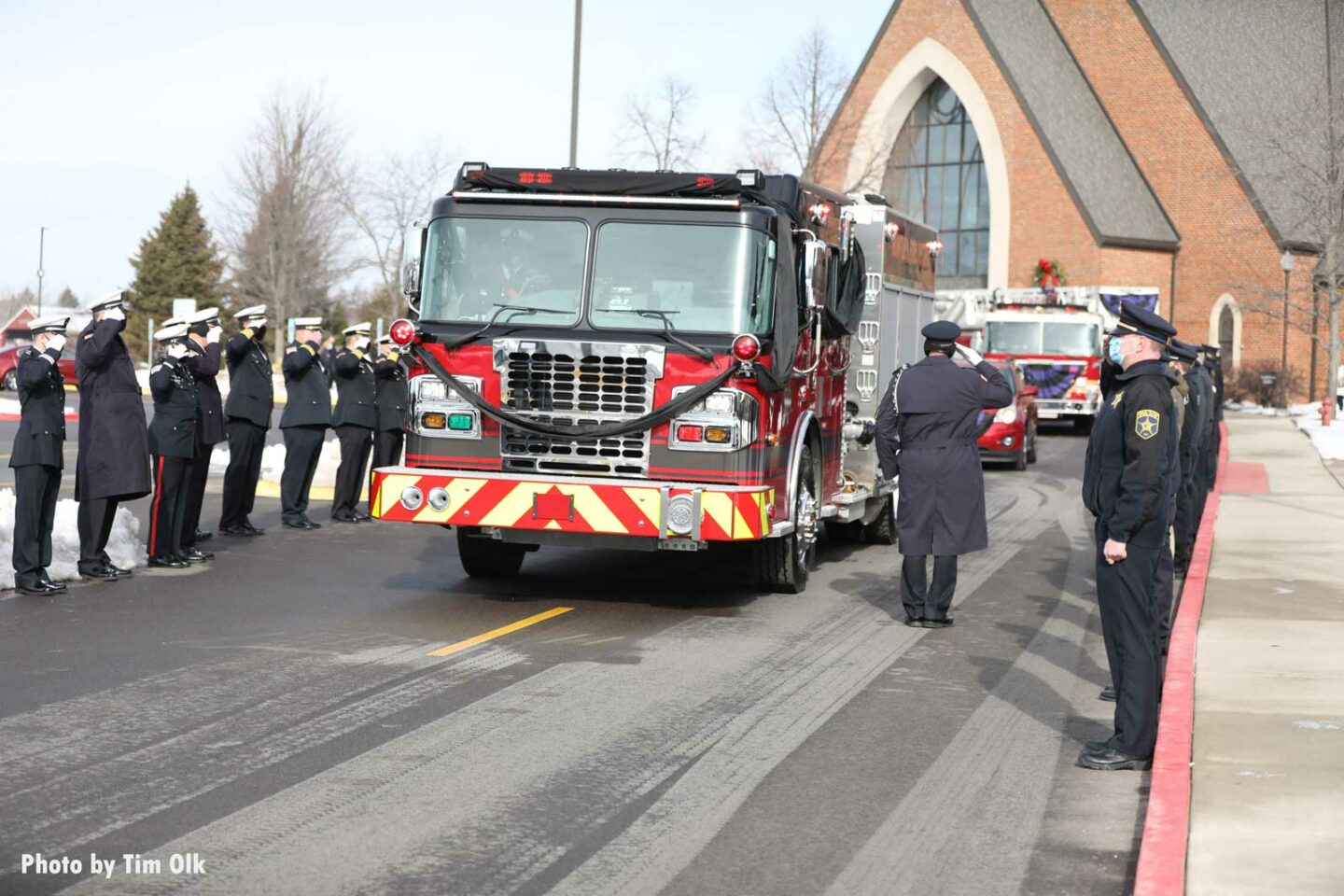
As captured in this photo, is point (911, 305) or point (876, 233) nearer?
point (876, 233)

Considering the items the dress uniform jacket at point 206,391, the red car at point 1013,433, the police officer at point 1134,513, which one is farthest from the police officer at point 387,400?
the red car at point 1013,433

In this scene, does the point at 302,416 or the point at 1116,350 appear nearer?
the point at 1116,350

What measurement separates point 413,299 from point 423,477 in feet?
3.98

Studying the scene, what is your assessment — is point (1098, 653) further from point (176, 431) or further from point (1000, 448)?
point (1000, 448)

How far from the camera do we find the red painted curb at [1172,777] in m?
5.14

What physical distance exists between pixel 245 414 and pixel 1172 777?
982 centimetres

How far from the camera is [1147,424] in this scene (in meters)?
6.57

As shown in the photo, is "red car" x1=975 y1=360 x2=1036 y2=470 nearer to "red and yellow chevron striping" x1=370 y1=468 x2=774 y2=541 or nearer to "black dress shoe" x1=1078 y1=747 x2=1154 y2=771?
"red and yellow chevron striping" x1=370 y1=468 x2=774 y2=541

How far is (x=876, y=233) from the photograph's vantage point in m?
13.5

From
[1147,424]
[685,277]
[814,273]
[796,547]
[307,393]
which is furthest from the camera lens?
[307,393]

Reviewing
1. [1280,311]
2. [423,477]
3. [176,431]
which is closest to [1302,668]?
[423,477]

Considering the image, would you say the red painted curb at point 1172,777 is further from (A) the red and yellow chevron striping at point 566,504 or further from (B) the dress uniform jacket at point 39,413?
(B) the dress uniform jacket at point 39,413

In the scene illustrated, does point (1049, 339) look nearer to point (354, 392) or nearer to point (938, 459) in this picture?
point (354, 392)

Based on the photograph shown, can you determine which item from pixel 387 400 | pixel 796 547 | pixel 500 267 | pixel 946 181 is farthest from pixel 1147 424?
pixel 946 181
